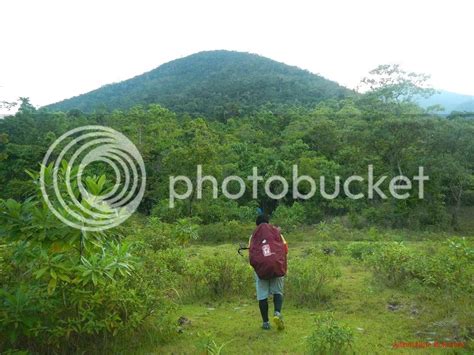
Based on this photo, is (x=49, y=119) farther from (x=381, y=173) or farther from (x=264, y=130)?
(x=381, y=173)

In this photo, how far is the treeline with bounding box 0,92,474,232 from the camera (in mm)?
19172

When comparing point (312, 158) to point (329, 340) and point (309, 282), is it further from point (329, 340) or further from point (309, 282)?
point (329, 340)

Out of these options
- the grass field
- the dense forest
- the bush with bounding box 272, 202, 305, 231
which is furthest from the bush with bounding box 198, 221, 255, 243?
the grass field

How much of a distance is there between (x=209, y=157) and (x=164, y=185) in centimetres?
406

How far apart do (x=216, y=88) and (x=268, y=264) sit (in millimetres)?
62993

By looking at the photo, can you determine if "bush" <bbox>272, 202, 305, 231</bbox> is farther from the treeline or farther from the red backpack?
the red backpack

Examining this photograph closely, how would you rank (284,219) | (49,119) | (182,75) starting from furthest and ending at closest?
(182,75) → (49,119) → (284,219)

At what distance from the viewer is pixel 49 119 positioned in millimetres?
35875

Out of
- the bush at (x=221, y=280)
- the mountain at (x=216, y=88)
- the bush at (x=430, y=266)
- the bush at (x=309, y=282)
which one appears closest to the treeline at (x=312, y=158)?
the bush at (x=221, y=280)

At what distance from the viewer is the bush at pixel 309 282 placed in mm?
5734

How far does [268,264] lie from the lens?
449cm

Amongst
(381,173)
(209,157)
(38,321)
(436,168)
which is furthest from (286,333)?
(381,173)

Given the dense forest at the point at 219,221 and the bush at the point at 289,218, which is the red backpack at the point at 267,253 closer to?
the dense forest at the point at 219,221

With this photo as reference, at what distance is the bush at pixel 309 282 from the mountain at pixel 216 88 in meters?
A: 40.4
